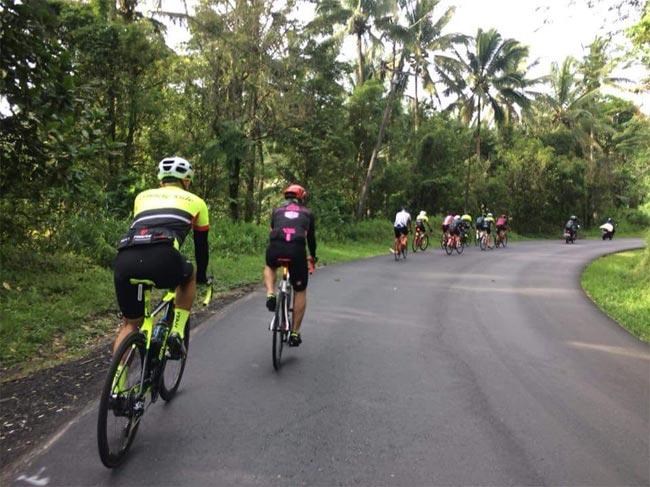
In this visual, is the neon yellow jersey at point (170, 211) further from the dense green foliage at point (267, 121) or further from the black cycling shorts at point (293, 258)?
the dense green foliage at point (267, 121)

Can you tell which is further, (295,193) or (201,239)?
(295,193)

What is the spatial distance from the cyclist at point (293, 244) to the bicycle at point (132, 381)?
5.19ft

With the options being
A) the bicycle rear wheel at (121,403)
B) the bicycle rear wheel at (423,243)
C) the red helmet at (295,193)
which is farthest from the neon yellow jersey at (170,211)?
the bicycle rear wheel at (423,243)

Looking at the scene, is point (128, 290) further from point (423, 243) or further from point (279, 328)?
point (423, 243)

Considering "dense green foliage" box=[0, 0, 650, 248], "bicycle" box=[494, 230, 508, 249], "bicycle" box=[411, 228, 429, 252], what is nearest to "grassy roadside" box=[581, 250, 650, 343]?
"dense green foliage" box=[0, 0, 650, 248]

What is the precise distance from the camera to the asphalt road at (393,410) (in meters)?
3.06

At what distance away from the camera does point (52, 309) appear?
20.7 feet

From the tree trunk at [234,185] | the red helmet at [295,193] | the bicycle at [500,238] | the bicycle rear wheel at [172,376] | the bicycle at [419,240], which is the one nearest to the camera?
the bicycle rear wheel at [172,376]

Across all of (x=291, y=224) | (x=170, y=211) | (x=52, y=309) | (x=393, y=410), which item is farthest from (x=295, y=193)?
(x=52, y=309)

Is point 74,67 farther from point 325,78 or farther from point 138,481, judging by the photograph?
point 325,78

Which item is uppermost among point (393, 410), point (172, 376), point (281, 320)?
point (281, 320)

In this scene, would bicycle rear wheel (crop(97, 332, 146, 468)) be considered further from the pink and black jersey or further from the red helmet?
the red helmet

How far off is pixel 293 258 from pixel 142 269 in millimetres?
2125

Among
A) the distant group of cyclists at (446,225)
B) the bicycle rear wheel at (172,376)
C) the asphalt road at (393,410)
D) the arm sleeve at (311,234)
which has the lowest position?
the asphalt road at (393,410)
